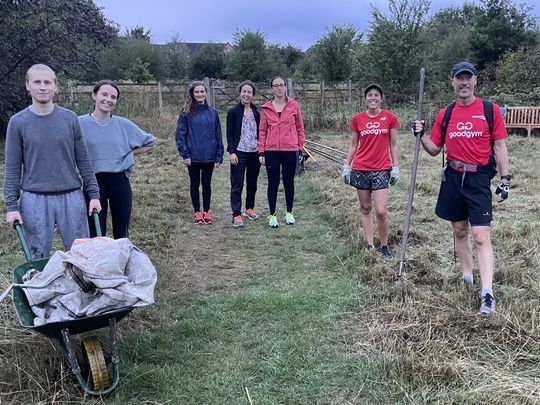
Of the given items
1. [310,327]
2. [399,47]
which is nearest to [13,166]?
[310,327]

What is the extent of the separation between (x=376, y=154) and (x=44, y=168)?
2841 millimetres

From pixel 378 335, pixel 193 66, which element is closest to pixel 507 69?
pixel 378 335

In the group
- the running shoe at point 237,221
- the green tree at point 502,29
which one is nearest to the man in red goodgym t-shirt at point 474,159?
the running shoe at point 237,221

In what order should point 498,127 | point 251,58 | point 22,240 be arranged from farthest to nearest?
point 251,58 → point 498,127 → point 22,240

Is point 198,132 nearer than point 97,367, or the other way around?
point 97,367

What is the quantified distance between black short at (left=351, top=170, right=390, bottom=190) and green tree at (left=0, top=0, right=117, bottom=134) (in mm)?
10468

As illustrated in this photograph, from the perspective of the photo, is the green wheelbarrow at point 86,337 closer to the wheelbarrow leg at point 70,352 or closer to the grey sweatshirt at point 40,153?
the wheelbarrow leg at point 70,352

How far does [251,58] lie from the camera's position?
31.0m

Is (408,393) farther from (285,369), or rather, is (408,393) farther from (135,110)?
(135,110)

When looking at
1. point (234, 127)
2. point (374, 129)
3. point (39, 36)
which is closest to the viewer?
point (374, 129)

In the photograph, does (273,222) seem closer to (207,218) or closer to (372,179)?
(207,218)

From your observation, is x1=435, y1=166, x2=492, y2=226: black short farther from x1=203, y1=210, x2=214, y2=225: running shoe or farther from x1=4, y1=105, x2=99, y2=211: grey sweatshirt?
x1=203, y1=210, x2=214, y2=225: running shoe

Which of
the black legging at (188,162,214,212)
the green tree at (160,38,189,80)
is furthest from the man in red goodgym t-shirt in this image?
the green tree at (160,38,189,80)

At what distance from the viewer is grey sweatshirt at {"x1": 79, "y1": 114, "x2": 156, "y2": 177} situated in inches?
151
